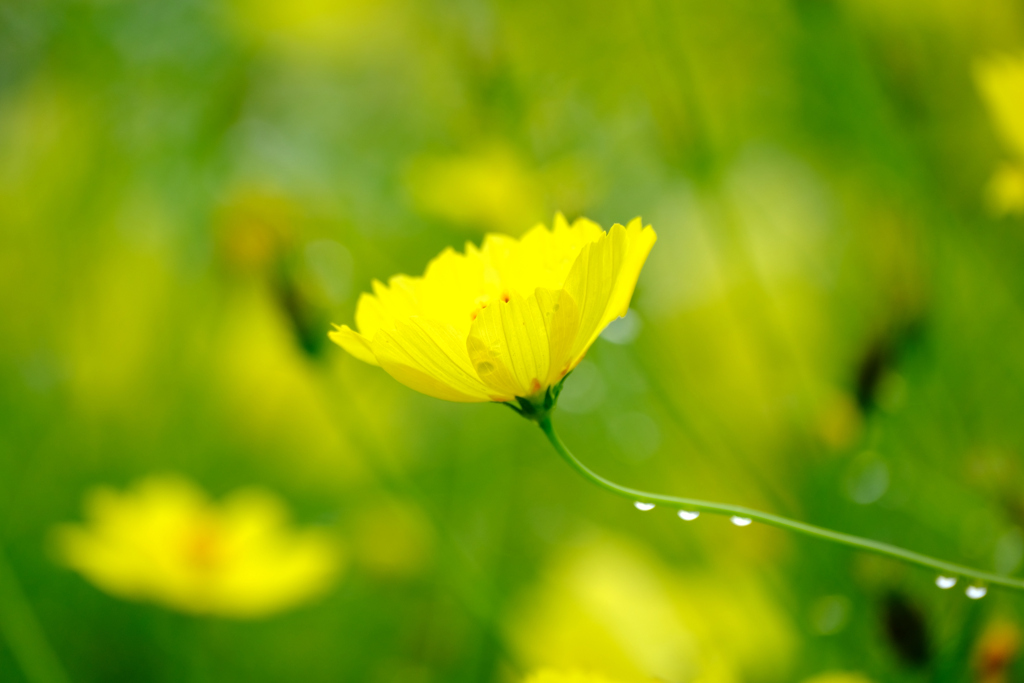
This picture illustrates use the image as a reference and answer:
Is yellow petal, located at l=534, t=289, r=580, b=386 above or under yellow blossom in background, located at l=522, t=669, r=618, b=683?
above

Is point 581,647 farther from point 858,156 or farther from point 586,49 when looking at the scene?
point 586,49

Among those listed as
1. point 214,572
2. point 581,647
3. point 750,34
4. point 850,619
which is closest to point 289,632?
point 214,572

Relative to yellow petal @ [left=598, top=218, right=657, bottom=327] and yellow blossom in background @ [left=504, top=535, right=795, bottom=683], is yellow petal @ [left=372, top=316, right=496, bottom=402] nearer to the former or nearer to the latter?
yellow petal @ [left=598, top=218, right=657, bottom=327]

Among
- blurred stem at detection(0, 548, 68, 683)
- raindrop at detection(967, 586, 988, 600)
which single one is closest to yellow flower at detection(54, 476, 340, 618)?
blurred stem at detection(0, 548, 68, 683)

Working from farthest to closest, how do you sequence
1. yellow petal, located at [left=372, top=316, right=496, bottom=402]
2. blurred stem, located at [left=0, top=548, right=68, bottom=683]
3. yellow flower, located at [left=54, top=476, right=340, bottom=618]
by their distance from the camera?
yellow flower, located at [left=54, top=476, right=340, bottom=618], blurred stem, located at [left=0, top=548, right=68, bottom=683], yellow petal, located at [left=372, top=316, right=496, bottom=402]

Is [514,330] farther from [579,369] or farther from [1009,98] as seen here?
[579,369]

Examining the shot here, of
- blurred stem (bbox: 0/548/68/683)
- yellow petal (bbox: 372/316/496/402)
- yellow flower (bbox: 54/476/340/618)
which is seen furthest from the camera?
yellow flower (bbox: 54/476/340/618)

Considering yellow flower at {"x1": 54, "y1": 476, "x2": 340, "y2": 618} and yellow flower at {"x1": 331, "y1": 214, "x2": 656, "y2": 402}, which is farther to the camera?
yellow flower at {"x1": 54, "y1": 476, "x2": 340, "y2": 618}

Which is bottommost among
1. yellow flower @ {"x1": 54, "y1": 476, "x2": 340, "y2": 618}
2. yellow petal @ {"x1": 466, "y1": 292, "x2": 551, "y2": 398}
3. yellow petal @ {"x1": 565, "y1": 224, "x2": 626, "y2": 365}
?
yellow flower @ {"x1": 54, "y1": 476, "x2": 340, "y2": 618}

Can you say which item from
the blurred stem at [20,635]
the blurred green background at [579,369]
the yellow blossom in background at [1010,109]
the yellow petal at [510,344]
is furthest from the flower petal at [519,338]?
the blurred stem at [20,635]
